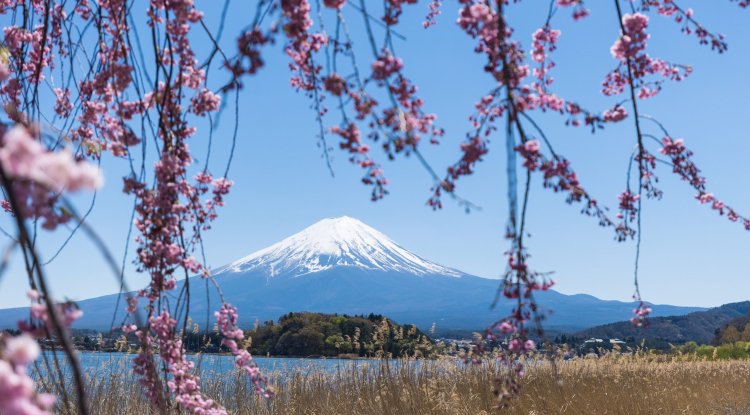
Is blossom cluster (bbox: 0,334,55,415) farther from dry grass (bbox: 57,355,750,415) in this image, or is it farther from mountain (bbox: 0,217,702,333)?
mountain (bbox: 0,217,702,333)

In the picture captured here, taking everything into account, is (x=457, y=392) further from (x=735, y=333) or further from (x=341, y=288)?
(x=341, y=288)

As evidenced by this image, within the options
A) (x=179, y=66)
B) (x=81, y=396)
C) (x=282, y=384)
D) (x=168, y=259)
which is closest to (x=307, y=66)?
(x=179, y=66)

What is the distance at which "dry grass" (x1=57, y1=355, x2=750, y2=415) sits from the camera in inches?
229

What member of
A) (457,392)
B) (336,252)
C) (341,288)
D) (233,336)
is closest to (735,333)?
(457,392)

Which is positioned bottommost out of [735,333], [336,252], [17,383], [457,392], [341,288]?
[457,392]

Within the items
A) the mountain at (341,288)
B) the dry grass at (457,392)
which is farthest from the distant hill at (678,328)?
the mountain at (341,288)

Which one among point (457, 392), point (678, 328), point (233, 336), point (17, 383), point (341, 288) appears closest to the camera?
point (17, 383)

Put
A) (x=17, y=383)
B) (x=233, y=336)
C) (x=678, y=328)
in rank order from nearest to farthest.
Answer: (x=17, y=383) < (x=233, y=336) < (x=678, y=328)

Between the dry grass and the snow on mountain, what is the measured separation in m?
125

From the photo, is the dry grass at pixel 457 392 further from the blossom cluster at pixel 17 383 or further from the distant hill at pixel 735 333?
the distant hill at pixel 735 333

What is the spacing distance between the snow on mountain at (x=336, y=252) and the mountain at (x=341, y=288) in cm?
22

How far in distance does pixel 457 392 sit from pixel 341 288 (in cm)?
15851

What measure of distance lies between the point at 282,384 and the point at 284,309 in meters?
152

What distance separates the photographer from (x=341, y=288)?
16388cm
